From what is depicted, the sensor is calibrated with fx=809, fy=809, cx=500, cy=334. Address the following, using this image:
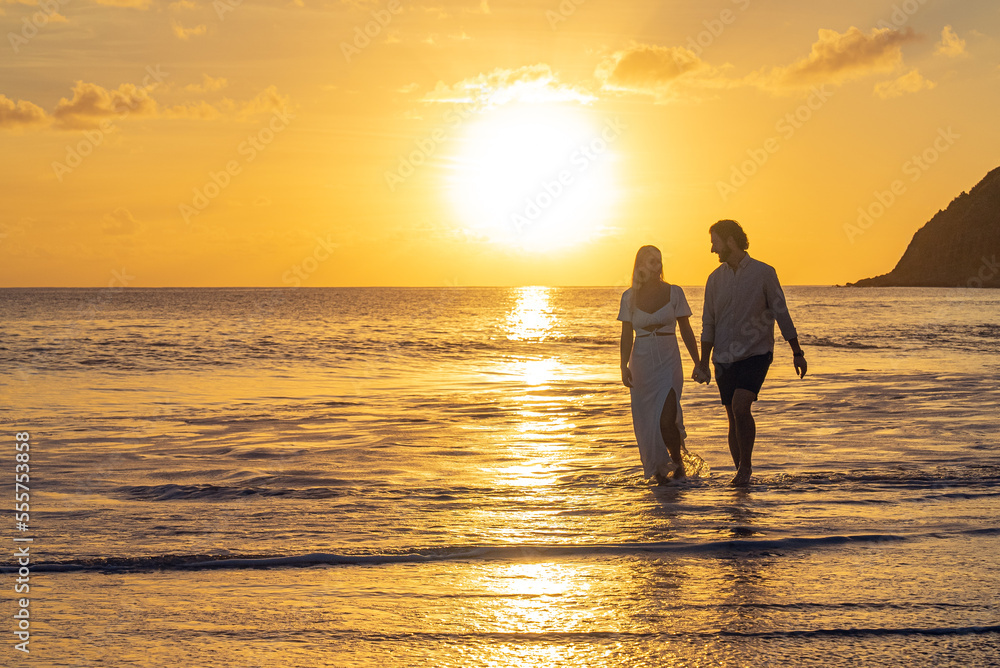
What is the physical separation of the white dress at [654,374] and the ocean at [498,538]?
0.27m

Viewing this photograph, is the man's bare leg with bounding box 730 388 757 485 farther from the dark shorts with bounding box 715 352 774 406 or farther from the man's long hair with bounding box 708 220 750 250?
the man's long hair with bounding box 708 220 750 250

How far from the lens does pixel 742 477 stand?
676 cm

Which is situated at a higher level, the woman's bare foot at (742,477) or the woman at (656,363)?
the woman at (656,363)

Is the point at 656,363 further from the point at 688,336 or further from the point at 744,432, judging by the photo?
the point at 744,432

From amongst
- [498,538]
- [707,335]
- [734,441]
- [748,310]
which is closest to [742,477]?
[734,441]

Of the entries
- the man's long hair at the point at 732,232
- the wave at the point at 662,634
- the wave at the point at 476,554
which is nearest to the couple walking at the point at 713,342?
the man's long hair at the point at 732,232

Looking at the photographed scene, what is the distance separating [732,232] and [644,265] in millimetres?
778

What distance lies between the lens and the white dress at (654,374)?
694 cm

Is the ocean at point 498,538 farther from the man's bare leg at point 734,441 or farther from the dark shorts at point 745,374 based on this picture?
the dark shorts at point 745,374

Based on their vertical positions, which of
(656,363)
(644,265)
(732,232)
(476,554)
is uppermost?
(732,232)

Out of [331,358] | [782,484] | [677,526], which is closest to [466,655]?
[677,526]

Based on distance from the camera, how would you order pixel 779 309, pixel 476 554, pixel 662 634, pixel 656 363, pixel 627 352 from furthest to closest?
pixel 627 352 → pixel 656 363 → pixel 779 309 → pixel 476 554 → pixel 662 634

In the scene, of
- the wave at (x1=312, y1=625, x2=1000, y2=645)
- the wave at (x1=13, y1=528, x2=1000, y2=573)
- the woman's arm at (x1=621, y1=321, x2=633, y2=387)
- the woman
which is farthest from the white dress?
the wave at (x1=312, y1=625, x2=1000, y2=645)

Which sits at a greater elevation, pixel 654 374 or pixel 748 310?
pixel 748 310
